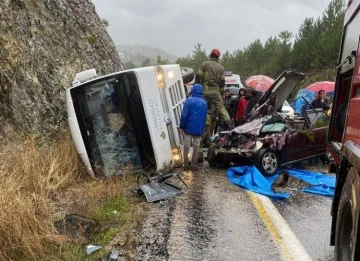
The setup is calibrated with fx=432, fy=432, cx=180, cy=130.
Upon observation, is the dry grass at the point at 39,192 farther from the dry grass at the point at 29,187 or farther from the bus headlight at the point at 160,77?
the bus headlight at the point at 160,77

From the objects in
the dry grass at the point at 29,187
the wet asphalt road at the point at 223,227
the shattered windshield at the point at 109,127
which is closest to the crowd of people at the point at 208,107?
the shattered windshield at the point at 109,127

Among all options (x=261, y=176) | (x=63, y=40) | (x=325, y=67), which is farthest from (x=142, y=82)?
(x=325, y=67)

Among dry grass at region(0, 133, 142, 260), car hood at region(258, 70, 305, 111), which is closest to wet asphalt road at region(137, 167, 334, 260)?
dry grass at region(0, 133, 142, 260)

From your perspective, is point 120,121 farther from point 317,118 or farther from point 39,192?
point 317,118

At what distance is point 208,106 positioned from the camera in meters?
11.0

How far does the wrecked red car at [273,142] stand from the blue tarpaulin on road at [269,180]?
0.27 metres

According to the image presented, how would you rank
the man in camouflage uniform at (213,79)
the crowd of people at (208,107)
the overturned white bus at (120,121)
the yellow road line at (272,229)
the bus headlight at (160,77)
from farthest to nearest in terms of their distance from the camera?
the man in camouflage uniform at (213,79) → the crowd of people at (208,107) → the bus headlight at (160,77) → the overturned white bus at (120,121) → the yellow road line at (272,229)

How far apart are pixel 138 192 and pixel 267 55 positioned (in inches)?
2299

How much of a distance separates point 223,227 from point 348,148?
8.29 ft

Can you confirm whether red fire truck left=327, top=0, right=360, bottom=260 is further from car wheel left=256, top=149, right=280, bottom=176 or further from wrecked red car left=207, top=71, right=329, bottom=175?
wrecked red car left=207, top=71, right=329, bottom=175

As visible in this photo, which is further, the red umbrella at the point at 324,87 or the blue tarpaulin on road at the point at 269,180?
the red umbrella at the point at 324,87

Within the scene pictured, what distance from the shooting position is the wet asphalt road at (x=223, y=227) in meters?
4.54

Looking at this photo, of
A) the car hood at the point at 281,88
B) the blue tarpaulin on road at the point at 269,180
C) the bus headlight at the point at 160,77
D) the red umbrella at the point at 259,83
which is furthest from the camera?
the red umbrella at the point at 259,83

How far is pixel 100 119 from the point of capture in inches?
312
